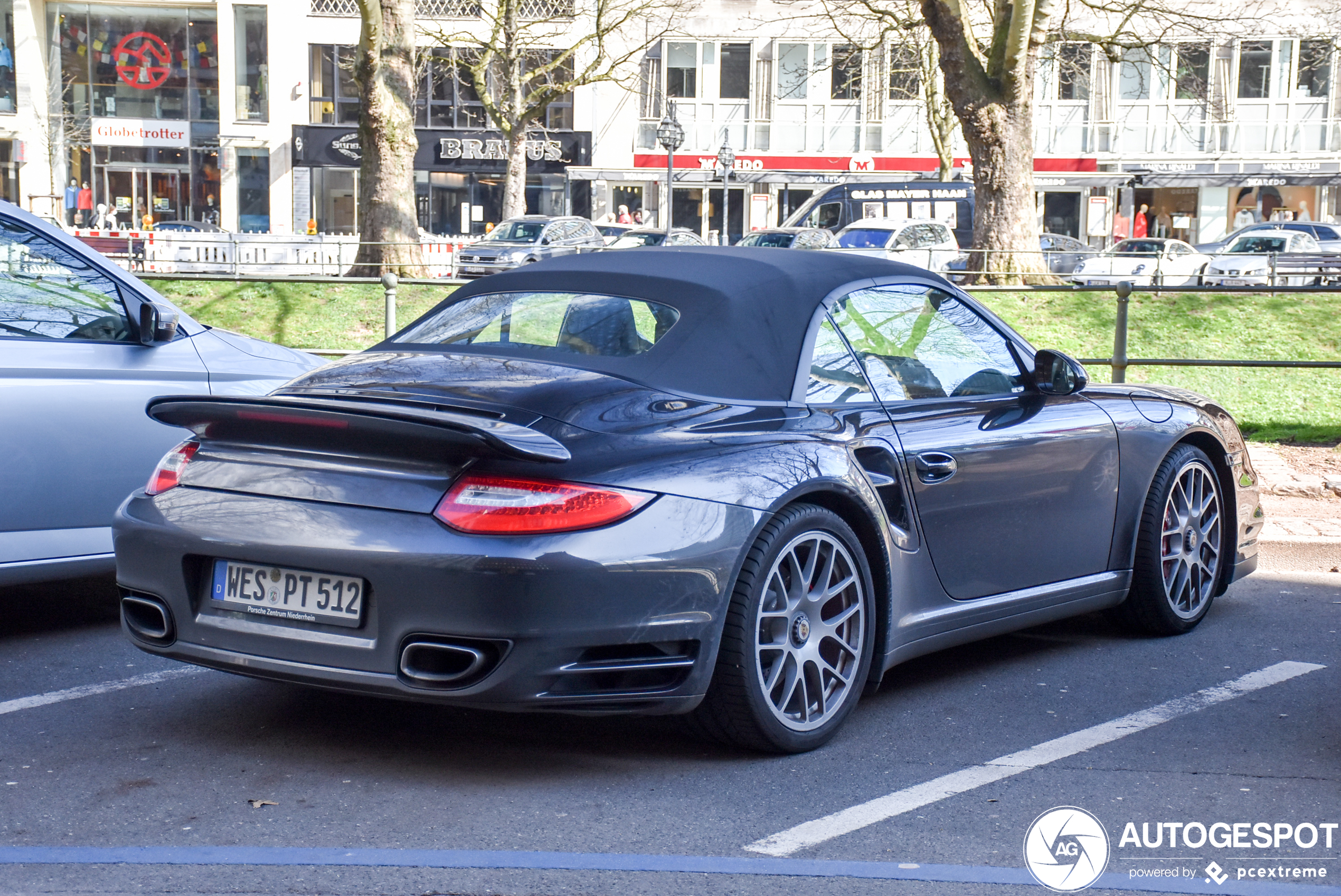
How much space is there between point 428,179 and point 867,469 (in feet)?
150

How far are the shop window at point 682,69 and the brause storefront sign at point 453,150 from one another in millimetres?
3083

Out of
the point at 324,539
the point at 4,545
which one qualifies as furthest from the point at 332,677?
the point at 4,545

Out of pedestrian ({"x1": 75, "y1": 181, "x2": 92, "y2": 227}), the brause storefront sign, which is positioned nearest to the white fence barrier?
the brause storefront sign

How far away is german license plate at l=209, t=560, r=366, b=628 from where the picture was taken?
3689 mm

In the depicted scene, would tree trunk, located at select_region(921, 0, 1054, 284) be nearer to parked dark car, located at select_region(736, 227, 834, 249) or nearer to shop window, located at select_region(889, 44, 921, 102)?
parked dark car, located at select_region(736, 227, 834, 249)

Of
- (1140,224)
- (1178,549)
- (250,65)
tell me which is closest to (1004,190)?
(1178,549)

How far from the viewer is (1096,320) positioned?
661 inches

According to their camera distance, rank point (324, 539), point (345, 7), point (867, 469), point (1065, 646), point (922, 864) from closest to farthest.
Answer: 1. point (922, 864)
2. point (324, 539)
3. point (867, 469)
4. point (1065, 646)
5. point (345, 7)

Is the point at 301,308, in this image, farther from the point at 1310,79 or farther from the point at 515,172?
the point at 1310,79

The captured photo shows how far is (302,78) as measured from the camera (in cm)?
4809

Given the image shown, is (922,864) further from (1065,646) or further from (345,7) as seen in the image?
(345,7)

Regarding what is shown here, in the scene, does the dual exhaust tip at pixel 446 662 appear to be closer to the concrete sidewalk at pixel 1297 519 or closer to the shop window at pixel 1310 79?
the concrete sidewalk at pixel 1297 519

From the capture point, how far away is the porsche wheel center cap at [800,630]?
409 centimetres

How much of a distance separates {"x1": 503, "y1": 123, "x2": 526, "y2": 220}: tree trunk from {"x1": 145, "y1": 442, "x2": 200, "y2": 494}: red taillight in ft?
109
